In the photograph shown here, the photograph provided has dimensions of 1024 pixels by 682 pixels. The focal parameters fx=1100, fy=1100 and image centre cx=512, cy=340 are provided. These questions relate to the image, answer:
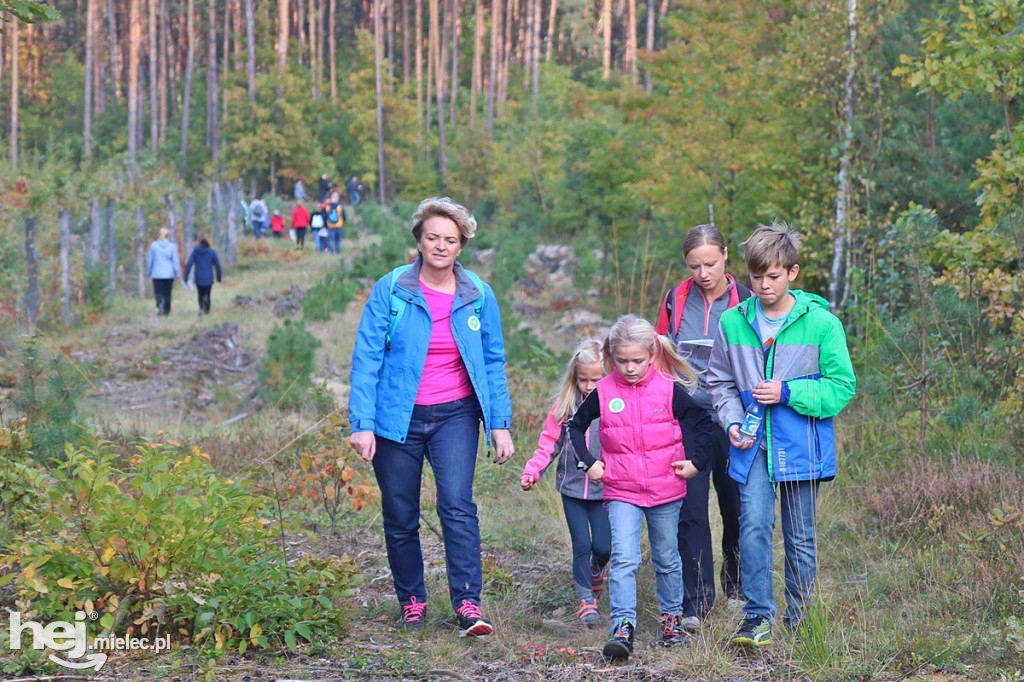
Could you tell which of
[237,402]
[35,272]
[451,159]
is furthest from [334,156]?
[237,402]

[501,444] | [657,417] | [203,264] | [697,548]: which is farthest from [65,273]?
[657,417]

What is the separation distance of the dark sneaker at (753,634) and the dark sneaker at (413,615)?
1338mm

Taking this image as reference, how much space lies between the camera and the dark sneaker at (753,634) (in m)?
4.16

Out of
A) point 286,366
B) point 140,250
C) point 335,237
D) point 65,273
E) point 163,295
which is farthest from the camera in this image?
point 335,237

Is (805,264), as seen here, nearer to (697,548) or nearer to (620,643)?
(697,548)

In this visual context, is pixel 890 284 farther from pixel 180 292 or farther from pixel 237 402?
pixel 180 292

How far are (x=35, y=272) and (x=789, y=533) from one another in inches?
529

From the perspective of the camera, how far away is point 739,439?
4293 millimetres

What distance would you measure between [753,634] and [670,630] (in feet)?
1.28

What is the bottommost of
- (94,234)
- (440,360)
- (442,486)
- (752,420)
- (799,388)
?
(442,486)

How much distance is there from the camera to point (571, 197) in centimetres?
2336

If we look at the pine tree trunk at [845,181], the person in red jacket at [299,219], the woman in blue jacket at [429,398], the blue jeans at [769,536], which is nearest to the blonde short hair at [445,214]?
the woman in blue jacket at [429,398]

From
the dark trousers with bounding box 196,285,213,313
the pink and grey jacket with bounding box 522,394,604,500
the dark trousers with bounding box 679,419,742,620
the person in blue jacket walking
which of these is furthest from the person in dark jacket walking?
the dark trousers with bounding box 679,419,742,620

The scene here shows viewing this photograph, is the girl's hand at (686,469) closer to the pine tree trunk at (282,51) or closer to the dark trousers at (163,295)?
the dark trousers at (163,295)
